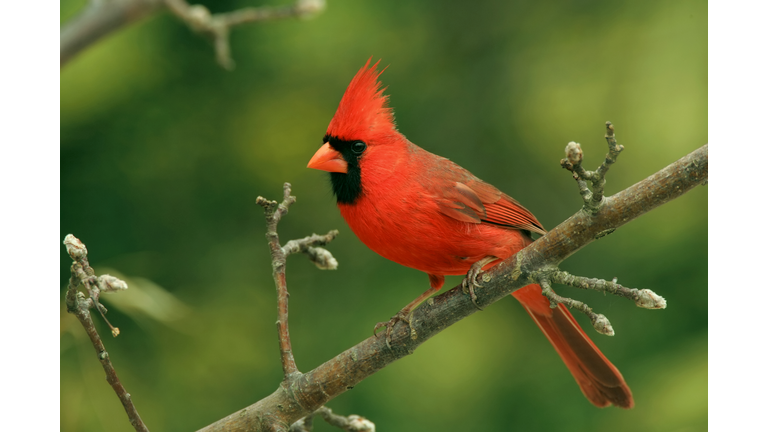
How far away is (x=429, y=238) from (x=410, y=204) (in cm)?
11

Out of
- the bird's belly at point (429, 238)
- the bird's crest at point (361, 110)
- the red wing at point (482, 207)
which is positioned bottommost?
the bird's belly at point (429, 238)

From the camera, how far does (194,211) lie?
8.43 ft

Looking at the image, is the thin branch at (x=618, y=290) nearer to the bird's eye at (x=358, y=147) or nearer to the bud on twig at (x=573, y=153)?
the bud on twig at (x=573, y=153)

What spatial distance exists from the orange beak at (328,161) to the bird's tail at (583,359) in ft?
2.11

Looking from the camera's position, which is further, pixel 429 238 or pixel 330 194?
pixel 330 194

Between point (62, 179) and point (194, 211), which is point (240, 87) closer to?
point (194, 211)

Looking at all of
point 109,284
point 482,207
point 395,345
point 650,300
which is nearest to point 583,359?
point 482,207

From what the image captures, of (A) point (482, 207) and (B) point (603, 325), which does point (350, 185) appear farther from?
(B) point (603, 325)

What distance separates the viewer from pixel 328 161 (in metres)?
1.74

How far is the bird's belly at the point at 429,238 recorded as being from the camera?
1.68 meters

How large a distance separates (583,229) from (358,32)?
151 cm

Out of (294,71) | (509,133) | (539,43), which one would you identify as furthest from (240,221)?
(539,43)

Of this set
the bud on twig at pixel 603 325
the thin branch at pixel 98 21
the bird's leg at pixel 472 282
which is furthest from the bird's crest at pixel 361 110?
the bud on twig at pixel 603 325

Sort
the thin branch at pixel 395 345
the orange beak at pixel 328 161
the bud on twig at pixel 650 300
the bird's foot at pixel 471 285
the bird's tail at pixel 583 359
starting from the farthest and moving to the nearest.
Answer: the bird's tail at pixel 583 359, the orange beak at pixel 328 161, the bird's foot at pixel 471 285, the thin branch at pixel 395 345, the bud on twig at pixel 650 300
